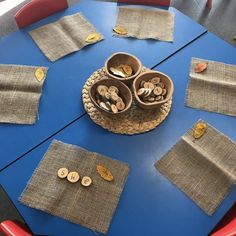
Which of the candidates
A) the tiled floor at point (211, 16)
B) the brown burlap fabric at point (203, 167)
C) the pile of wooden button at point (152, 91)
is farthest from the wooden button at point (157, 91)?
the tiled floor at point (211, 16)

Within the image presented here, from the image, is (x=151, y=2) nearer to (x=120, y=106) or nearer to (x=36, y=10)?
(x=36, y=10)

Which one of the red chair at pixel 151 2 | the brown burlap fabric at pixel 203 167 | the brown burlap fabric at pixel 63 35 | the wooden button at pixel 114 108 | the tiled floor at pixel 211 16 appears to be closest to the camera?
the brown burlap fabric at pixel 203 167

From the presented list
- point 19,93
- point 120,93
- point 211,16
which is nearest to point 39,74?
point 19,93

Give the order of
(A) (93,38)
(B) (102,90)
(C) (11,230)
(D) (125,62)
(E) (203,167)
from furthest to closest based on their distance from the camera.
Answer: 1. (A) (93,38)
2. (D) (125,62)
3. (B) (102,90)
4. (E) (203,167)
5. (C) (11,230)

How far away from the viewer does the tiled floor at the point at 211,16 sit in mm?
2480

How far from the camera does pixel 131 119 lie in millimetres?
1187

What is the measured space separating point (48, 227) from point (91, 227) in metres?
0.15

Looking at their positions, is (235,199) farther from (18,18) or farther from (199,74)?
(18,18)

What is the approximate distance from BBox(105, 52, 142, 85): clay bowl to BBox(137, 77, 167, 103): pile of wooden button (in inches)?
2.3

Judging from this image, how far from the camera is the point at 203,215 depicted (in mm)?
999

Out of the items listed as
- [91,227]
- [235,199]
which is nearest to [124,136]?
[91,227]

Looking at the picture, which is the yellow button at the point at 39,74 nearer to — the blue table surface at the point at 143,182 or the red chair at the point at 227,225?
the blue table surface at the point at 143,182

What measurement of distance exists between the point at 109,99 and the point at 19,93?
1.40ft

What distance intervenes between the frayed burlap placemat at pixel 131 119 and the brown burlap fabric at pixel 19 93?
238 mm
